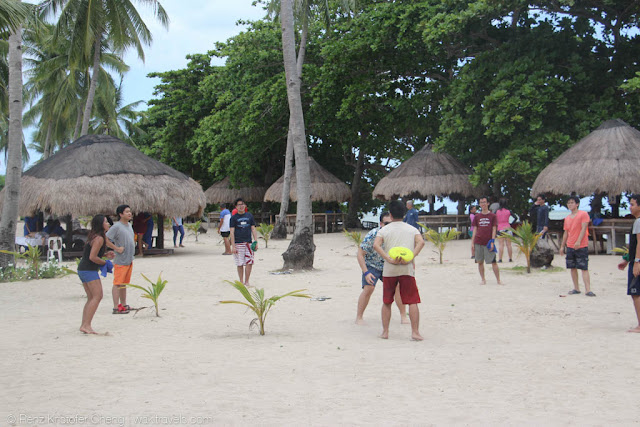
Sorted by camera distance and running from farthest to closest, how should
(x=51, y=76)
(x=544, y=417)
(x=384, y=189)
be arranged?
(x=51, y=76)
(x=384, y=189)
(x=544, y=417)

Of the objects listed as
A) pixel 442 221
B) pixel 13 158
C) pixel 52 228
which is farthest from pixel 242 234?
pixel 442 221

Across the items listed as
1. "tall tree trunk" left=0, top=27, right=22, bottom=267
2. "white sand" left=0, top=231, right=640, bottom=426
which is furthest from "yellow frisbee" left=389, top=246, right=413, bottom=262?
"tall tree trunk" left=0, top=27, right=22, bottom=267

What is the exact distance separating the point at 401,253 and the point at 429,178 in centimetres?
1618

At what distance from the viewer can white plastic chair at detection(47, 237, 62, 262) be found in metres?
15.3

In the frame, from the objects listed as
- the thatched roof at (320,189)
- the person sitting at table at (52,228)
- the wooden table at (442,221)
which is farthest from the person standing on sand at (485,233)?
the thatched roof at (320,189)

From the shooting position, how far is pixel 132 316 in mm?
8141

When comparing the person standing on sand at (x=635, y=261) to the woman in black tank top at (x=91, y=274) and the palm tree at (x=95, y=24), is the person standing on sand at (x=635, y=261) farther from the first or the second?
the palm tree at (x=95, y=24)

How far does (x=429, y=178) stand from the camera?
21.9 meters

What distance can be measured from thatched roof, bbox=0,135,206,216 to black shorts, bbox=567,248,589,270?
11.6 meters

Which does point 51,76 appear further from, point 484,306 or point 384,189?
point 484,306

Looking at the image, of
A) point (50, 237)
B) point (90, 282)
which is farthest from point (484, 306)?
point (50, 237)

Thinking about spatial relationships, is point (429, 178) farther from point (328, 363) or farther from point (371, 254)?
point (328, 363)

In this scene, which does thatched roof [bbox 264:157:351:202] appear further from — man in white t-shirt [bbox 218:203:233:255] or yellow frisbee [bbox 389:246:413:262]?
yellow frisbee [bbox 389:246:413:262]

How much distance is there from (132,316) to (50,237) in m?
9.63
